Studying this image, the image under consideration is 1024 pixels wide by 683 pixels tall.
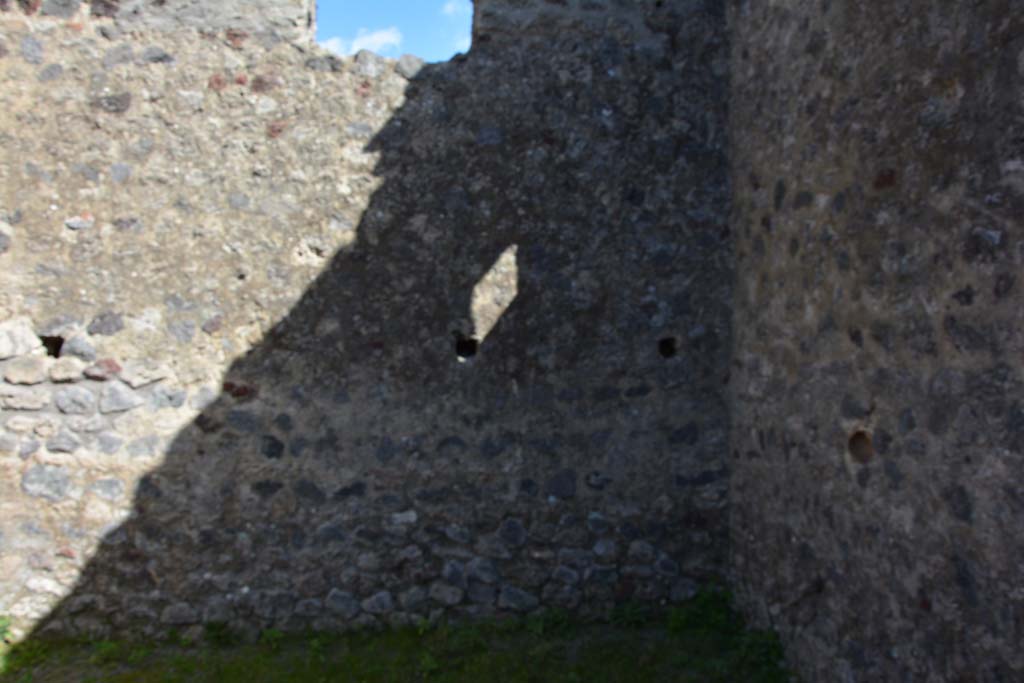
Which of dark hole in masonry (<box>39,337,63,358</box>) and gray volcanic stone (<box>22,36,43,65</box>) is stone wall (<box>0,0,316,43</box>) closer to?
gray volcanic stone (<box>22,36,43,65</box>)

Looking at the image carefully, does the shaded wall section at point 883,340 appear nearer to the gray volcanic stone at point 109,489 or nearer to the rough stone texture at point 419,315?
the rough stone texture at point 419,315

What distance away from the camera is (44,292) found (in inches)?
145

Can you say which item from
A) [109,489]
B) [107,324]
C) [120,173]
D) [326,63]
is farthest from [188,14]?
[109,489]

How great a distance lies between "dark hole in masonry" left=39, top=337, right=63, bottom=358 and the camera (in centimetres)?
369

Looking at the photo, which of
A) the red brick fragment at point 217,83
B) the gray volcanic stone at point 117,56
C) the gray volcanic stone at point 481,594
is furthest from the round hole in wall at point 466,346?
the gray volcanic stone at point 117,56

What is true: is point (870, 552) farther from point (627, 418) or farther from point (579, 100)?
point (579, 100)

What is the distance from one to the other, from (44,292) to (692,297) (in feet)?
10.5

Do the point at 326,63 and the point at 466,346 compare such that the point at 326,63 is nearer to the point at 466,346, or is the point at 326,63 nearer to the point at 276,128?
the point at 276,128

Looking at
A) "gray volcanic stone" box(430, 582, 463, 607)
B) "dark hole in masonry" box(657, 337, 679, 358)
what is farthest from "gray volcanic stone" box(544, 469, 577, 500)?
"dark hole in masonry" box(657, 337, 679, 358)

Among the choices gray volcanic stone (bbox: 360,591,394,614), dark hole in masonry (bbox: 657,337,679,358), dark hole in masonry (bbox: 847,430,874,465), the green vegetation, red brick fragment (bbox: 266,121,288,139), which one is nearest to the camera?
dark hole in masonry (bbox: 847,430,874,465)

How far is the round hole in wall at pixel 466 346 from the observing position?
13.2ft

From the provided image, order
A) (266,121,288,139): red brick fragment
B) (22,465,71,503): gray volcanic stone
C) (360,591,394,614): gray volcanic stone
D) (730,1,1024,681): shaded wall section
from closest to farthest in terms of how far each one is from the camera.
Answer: (730,1,1024,681): shaded wall section
(22,465,71,503): gray volcanic stone
(360,591,394,614): gray volcanic stone
(266,121,288,139): red brick fragment

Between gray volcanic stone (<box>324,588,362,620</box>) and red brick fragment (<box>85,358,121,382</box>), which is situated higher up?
red brick fragment (<box>85,358,121,382</box>)

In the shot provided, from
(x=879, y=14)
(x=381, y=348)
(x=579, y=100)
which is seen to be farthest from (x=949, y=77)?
(x=381, y=348)
